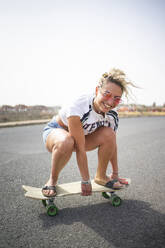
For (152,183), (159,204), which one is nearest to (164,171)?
(152,183)

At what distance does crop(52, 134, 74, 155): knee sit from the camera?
2.19m

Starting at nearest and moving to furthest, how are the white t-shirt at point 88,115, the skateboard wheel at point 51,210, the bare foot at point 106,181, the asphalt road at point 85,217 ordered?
the asphalt road at point 85,217
the skateboard wheel at point 51,210
the white t-shirt at point 88,115
the bare foot at point 106,181

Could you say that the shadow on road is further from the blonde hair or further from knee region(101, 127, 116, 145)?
the blonde hair

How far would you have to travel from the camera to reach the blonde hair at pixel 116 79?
2289 millimetres

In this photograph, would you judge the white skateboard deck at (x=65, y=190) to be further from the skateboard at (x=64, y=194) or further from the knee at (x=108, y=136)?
the knee at (x=108, y=136)

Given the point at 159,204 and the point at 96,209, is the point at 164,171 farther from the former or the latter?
the point at 96,209

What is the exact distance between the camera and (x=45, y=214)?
223 centimetres

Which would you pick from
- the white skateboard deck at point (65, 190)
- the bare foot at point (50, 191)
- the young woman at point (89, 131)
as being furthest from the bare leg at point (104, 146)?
the bare foot at point (50, 191)

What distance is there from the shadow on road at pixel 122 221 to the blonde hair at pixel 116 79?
136 centimetres

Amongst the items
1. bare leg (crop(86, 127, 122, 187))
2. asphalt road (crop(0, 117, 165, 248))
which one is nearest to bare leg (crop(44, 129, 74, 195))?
asphalt road (crop(0, 117, 165, 248))

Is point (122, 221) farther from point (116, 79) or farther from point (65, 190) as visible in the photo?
point (116, 79)

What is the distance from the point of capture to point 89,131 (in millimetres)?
2576

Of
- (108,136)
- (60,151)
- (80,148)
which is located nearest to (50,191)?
(60,151)

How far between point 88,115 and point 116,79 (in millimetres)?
512
